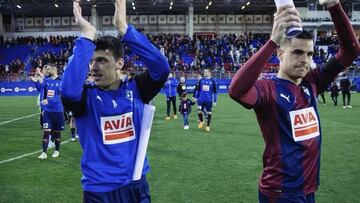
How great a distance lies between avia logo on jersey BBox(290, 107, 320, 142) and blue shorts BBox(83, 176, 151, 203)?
1271 millimetres

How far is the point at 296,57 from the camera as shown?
122 inches

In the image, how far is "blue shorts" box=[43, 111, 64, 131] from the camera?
10.2 metres

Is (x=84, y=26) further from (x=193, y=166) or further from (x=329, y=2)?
(x=193, y=166)

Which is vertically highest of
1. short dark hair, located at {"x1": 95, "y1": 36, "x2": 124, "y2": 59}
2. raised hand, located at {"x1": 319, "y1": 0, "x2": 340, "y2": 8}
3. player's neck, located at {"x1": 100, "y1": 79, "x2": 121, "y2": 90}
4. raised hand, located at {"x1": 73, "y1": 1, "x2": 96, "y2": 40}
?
raised hand, located at {"x1": 319, "y1": 0, "x2": 340, "y2": 8}

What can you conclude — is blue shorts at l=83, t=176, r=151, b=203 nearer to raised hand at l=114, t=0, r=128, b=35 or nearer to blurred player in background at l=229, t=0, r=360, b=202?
blurred player in background at l=229, t=0, r=360, b=202

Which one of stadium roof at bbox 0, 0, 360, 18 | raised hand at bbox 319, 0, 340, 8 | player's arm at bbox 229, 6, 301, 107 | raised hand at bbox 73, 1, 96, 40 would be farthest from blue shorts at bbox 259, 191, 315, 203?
stadium roof at bbox 0, 0, 360, 18

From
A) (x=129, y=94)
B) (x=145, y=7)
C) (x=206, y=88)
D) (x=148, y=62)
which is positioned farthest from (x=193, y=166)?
(x=145, y=7)

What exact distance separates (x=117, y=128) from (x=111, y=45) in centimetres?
65

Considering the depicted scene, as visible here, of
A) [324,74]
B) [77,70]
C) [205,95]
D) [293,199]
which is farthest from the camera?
[205,95]

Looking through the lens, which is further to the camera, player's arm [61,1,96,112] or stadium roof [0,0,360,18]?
stadium roof [0,0,360,18]

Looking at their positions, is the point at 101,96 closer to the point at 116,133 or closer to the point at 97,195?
the point at 116,133

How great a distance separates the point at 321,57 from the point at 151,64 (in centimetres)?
4060

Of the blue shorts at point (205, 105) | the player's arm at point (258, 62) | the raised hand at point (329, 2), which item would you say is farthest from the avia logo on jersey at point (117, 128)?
the blue shorts at point (205, 105)

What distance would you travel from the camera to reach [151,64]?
3.17 meters
